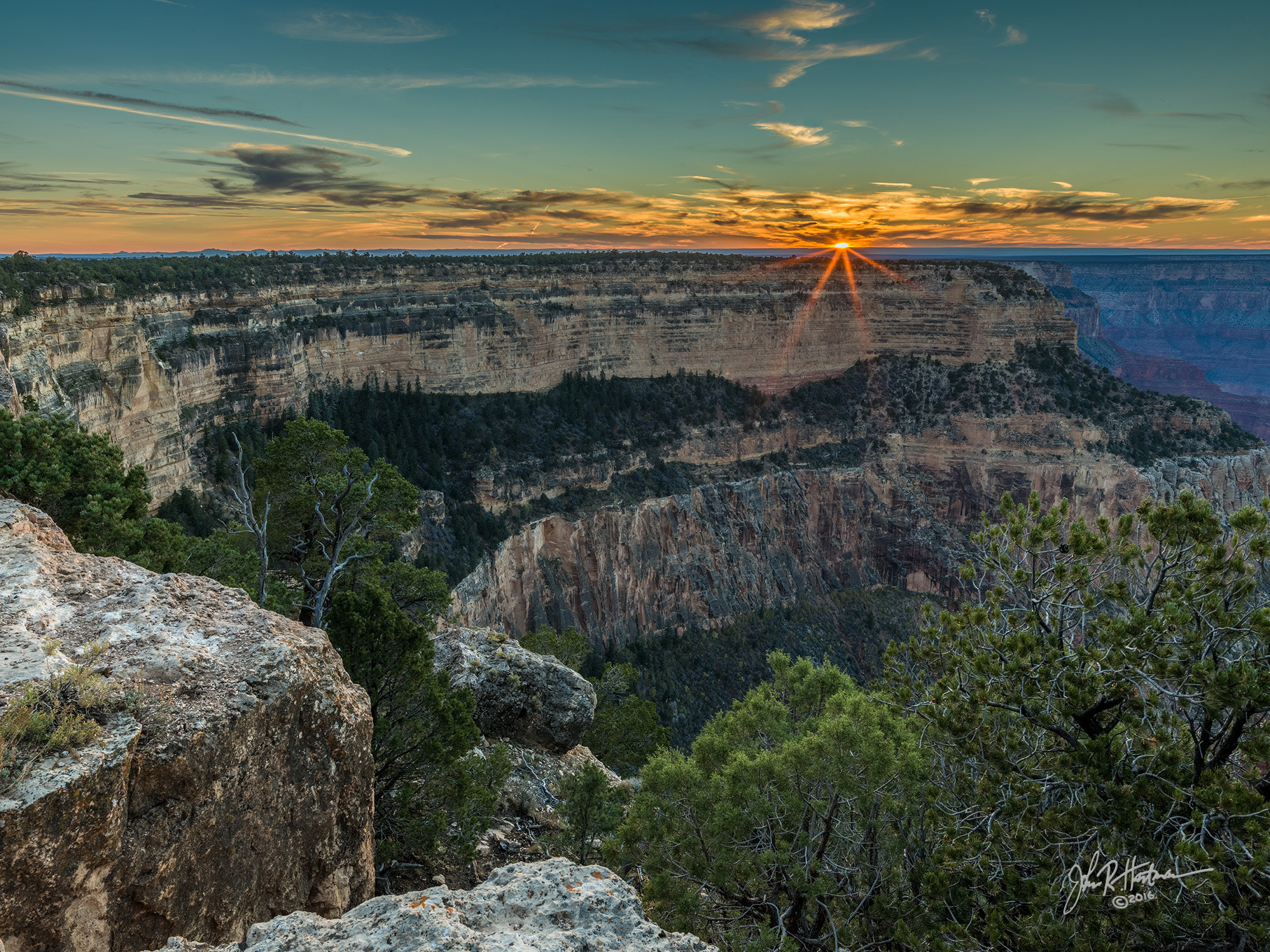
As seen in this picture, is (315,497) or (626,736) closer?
(315,497)

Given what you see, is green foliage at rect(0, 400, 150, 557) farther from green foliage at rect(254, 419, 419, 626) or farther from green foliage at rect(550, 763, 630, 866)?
green foliage at rect(550, 763, 630, 866)

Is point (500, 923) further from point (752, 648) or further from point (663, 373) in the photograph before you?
point (663, 373)

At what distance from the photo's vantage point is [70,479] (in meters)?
14.2

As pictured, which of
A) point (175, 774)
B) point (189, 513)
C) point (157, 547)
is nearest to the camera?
point (175, 774)

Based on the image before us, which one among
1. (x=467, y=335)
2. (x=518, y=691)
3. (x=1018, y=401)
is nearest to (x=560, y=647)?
(x=518, y=691)

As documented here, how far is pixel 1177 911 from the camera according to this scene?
844 centimetres

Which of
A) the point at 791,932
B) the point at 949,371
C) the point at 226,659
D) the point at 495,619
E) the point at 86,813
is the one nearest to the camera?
the point at 86,813

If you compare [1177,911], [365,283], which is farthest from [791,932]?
[365,283]

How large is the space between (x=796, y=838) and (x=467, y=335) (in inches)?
2036

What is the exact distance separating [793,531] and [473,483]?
29321mm

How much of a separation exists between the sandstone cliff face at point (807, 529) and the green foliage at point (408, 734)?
33.9m

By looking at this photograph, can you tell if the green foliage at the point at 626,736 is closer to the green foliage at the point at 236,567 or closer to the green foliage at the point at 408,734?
the green foliage at the point at 408,734

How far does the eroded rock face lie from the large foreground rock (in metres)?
0.88

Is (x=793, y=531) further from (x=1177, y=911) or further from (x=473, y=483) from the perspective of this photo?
(x=1177, y=911)
